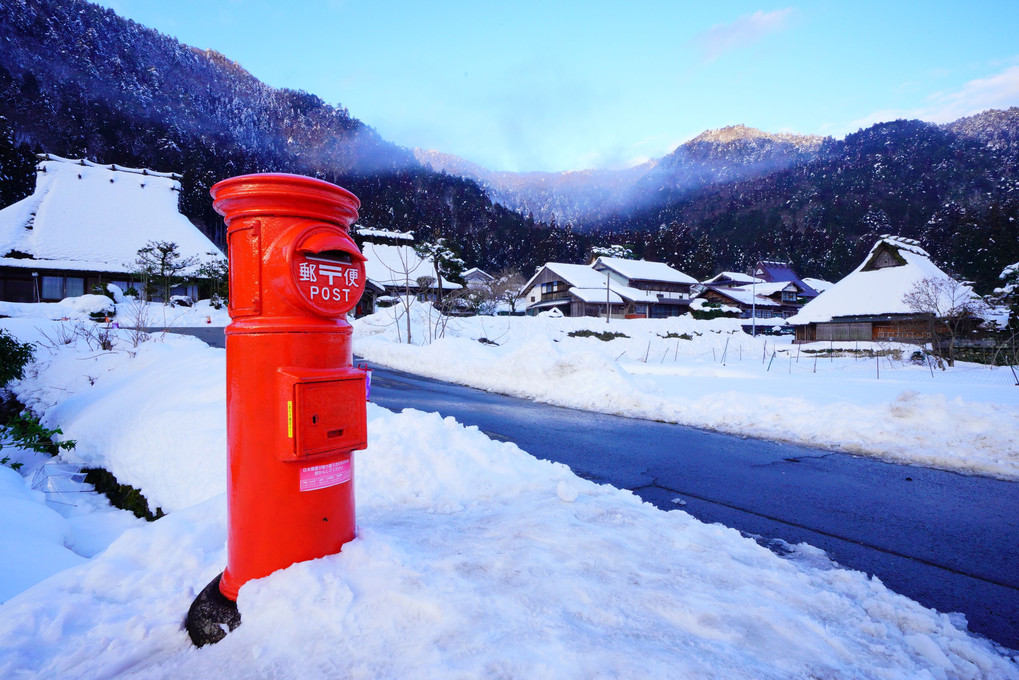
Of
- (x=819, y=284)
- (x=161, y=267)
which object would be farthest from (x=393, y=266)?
(x=819, y=284)

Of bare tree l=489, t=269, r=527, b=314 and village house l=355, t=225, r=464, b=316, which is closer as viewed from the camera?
village house l=355, t=225, r=464, b=316

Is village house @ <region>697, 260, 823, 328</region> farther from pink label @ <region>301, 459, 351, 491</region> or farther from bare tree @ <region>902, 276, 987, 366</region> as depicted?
pink label @ <region>301, 459, 351, 491</region>

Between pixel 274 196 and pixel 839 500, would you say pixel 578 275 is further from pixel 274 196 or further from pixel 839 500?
pixel 274 196

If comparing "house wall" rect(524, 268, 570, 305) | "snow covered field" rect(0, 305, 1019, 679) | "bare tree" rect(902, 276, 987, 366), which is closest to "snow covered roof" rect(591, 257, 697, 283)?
"house wall" rect(524, 268, 570, 305)

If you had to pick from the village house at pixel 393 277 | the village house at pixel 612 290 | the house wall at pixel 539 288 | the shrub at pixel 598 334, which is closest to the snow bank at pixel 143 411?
the shrub at pixel 598 334

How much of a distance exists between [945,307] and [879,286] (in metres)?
6.20

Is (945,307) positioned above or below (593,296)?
below

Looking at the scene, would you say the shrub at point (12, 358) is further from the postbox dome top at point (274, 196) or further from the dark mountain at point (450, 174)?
the dark mountain at point (450, 174)

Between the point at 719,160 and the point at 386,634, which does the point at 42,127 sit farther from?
the point at 719,160

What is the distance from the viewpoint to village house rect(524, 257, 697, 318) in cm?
4869

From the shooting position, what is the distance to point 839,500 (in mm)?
4258

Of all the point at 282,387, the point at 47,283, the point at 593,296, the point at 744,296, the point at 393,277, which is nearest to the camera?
the point at 282,387

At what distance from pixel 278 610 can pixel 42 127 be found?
95.2 m

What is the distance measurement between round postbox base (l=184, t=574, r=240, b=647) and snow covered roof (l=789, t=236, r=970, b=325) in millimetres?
34255
